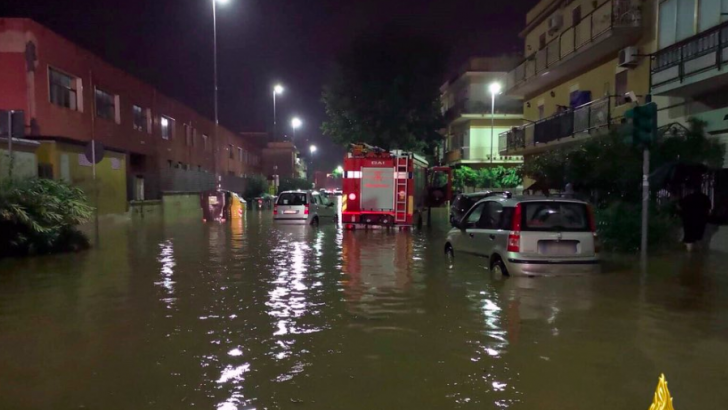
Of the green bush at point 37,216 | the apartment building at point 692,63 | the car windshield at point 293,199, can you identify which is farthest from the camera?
the car windshield at point 293,199

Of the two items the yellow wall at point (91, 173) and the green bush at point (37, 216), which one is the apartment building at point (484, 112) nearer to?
the yellow wall at point (91, 173)

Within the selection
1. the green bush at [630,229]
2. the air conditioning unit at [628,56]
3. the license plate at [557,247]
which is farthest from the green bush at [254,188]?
the license plate at [557,247]

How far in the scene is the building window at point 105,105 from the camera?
84.6ft

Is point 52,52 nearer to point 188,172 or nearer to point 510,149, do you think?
point 188,172

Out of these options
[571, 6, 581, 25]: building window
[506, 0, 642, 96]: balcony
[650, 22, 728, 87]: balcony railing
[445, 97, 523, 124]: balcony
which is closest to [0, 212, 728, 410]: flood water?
[650, 22, 728, 87]: balcony railing

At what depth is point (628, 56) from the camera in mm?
18422

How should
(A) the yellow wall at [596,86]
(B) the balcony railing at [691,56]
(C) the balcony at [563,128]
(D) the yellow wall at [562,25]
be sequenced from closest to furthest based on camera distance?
(B) the balcony railing at [691,56], (A) the yellow wall at [596,86], (C) the balcony at [563,128], (D) the yellow wall at [562,25]

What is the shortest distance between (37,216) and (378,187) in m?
10.5

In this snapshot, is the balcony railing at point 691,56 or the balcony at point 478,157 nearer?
the balcony railing at point 691,56

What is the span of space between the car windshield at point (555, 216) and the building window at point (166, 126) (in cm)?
2896

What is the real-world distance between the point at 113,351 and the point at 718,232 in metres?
13.6

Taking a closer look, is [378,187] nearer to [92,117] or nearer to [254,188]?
[92,117]

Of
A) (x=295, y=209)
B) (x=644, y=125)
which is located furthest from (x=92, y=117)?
(x=644, y=125)

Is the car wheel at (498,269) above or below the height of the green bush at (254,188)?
below
